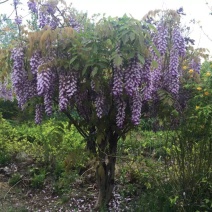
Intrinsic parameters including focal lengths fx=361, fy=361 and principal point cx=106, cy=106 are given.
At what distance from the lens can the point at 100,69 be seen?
143 inches

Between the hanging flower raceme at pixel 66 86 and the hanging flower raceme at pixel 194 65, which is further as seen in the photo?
the hanging flower raceme at pixel 194 65

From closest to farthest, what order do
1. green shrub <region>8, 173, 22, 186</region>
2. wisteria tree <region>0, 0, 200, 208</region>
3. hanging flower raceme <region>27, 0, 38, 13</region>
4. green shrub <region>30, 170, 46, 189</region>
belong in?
wisteria tree <region>0, 0, 200, 208</region>
hanging flower raceme <region>27, 0, 38, 13</region>
green shrub <region>30, 170, 46, 189</region>
green shrub <region>8, 173, 22, 186</region>

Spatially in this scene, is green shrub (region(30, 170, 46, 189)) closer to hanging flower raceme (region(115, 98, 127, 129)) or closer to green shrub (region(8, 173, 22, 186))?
green shrub (region(8, 173, 22, 186))

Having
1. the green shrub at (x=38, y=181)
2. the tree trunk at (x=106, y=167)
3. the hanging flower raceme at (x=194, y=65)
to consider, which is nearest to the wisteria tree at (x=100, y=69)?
Answer: the tree trunk at (x=106, y=167)

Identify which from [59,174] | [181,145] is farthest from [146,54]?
[59,174]

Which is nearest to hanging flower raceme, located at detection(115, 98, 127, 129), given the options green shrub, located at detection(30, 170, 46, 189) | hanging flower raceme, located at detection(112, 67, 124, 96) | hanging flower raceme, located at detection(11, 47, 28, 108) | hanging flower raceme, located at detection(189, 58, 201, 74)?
hanging flower raceme, located at detection(112, 67, 124, 96)

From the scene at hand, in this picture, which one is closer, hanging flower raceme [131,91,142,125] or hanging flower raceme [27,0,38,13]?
hanging flower raceme [131,91,142,125]

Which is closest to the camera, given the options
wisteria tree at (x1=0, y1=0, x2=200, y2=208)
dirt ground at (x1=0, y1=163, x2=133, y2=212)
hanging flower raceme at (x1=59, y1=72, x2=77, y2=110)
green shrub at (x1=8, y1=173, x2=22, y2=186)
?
wisteria tree at (x1=0, y1=0, x2=200, y2=208)

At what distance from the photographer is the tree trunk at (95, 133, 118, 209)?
425 cm

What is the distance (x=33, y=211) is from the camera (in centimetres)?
473

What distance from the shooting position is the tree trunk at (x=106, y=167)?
13.9ft

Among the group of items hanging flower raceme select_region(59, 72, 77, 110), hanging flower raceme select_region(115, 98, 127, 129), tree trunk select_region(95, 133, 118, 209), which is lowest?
tree trunk select_region(95, 133, 118, 209)

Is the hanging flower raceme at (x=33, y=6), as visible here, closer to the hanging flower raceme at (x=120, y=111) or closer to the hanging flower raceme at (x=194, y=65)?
the hanging flower raceme at (x=120, y=111)

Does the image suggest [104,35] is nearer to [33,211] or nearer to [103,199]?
[103,199]
